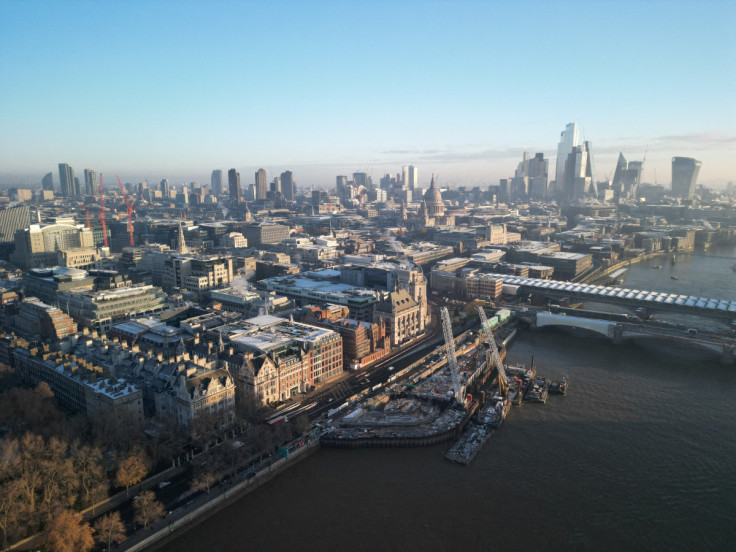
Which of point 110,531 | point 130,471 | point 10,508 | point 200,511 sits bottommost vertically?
point 200,511

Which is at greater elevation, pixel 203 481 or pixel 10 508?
pixel 10 508

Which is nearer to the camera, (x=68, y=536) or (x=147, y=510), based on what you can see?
(x=68, y=536)

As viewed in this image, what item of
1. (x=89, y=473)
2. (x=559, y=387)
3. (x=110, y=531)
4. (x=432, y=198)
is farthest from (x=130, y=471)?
(x=432, y=198)

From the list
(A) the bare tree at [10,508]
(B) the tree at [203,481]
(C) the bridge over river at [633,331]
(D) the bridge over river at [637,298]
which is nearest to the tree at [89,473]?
(A) the bare tree at [10,508]

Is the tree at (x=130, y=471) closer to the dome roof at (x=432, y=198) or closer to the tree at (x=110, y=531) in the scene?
the tree at (x=110, y=531)

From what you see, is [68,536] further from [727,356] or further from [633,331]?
[727,356]

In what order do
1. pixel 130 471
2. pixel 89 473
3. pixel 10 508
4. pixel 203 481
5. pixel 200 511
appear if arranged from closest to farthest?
1. pixel 10 508
2. pixel 200 511
3. pixel 89 473
4. pixel 130 471
5. pixel 203 481

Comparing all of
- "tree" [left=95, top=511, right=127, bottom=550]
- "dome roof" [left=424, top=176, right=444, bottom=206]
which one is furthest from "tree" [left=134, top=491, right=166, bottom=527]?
"dome roof" [left=424, top=176, right=444, bottom=206]
